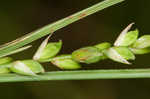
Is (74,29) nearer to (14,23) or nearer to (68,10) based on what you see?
(68,10)

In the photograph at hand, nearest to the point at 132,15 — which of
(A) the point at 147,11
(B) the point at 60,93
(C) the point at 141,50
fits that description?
(A) the point at 147,11

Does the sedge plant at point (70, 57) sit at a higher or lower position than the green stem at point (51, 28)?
lower

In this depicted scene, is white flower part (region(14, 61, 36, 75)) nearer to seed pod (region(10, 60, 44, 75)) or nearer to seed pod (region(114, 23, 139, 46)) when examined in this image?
seed pod (region(10, 60, 44, 75))

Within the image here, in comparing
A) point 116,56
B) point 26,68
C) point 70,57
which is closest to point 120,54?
point 116,56

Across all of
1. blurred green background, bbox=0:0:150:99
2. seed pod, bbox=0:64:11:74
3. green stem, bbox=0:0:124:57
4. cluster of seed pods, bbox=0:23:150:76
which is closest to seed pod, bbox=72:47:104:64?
cluster of seed pods, bbox=0:23:150:76

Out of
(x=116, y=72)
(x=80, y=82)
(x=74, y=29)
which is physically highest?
(x=74, y=29)

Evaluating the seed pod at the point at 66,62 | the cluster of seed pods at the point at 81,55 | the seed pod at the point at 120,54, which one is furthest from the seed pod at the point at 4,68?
the seed pod at the point at 120,54

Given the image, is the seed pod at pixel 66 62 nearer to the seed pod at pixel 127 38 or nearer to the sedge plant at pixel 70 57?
the sedge plant at pixel 70 57
